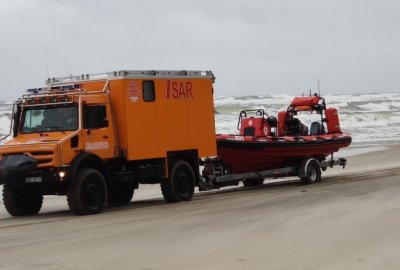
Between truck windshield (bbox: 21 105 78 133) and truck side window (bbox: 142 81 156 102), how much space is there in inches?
68.7

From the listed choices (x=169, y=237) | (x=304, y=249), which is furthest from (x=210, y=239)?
(x=304, y=249)

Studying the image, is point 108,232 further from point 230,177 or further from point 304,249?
point 230,177

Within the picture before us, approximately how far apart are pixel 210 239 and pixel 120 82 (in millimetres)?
5704

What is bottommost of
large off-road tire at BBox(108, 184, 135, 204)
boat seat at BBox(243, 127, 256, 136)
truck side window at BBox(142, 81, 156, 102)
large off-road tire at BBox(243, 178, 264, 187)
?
large off-road tire at BBox(243, 178, 264, 187)

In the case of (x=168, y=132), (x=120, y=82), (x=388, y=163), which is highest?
(x=120, y=82)

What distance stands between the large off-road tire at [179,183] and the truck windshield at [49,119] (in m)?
2.79

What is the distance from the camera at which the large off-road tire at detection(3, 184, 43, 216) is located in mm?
14227

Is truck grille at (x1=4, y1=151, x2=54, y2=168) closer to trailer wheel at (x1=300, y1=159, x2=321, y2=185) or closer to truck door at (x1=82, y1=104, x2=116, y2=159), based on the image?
truck door at (x1=82, y1=104, x2=116, y2=159)

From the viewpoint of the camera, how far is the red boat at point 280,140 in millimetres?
17891

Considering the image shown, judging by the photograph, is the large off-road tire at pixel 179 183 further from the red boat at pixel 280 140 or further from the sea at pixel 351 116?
the sea at pixel 351 116

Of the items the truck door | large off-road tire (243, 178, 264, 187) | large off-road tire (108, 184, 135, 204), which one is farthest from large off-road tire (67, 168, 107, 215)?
large off-road tire (243, 178, 264, 187)

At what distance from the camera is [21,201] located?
14461 millimetres

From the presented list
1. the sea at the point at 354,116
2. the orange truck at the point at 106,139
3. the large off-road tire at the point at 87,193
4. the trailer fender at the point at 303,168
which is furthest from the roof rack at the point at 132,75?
the sea at the point at 354,116

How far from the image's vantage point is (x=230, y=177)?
685 inches
